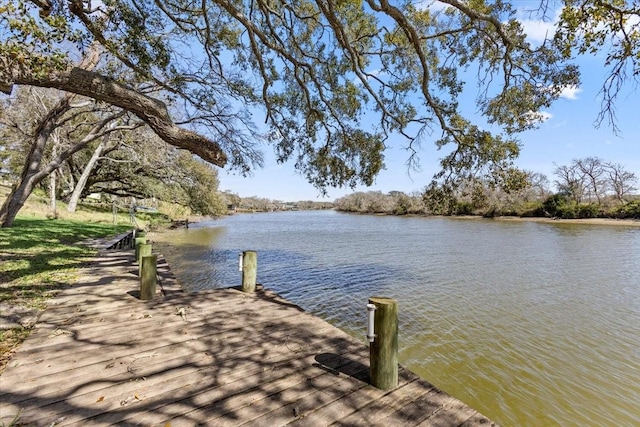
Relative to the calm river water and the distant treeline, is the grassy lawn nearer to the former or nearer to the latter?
the calm river water

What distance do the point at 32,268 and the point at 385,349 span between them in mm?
7550

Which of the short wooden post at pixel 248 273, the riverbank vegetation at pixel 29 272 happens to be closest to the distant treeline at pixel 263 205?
the riverbank vegetation at pixel 29 272

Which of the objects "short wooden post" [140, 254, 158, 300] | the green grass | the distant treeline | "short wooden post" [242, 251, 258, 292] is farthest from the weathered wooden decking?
the distant treeline

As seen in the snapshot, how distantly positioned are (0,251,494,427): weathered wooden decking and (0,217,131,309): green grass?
2.94 ft

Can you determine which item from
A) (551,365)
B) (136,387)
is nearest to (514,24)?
(551,365)

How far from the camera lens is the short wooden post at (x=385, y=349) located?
2.66m

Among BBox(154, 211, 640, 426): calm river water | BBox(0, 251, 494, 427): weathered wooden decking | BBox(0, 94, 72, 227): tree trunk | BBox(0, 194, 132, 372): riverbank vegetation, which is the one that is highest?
BBox(0, 94, 72, 227): tree trunk

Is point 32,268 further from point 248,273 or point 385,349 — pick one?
point 385,349

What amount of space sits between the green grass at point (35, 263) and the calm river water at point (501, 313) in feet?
10.0

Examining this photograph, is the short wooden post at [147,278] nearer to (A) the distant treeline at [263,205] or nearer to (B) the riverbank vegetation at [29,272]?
(B) the riverbank vegetation at [29,272]

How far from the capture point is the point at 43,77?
3.06 metres

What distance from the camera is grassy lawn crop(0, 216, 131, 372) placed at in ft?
13.8

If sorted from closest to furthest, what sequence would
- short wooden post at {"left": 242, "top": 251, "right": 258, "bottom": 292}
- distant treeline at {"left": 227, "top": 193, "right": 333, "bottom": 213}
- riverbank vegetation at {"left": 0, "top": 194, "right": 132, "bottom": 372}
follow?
riverbank vegetation at {"left": 0, "top": 194, "right": 132, "bottom": 372} < short wooden post at {"left": 242, "top": 251, "right": 258, "bottom": 292} < distant treeline at {"left": 227, "top": 193, "right": 333, "bottom": 213}

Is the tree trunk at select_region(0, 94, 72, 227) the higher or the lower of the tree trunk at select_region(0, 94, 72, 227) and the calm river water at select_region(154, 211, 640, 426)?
the higher
